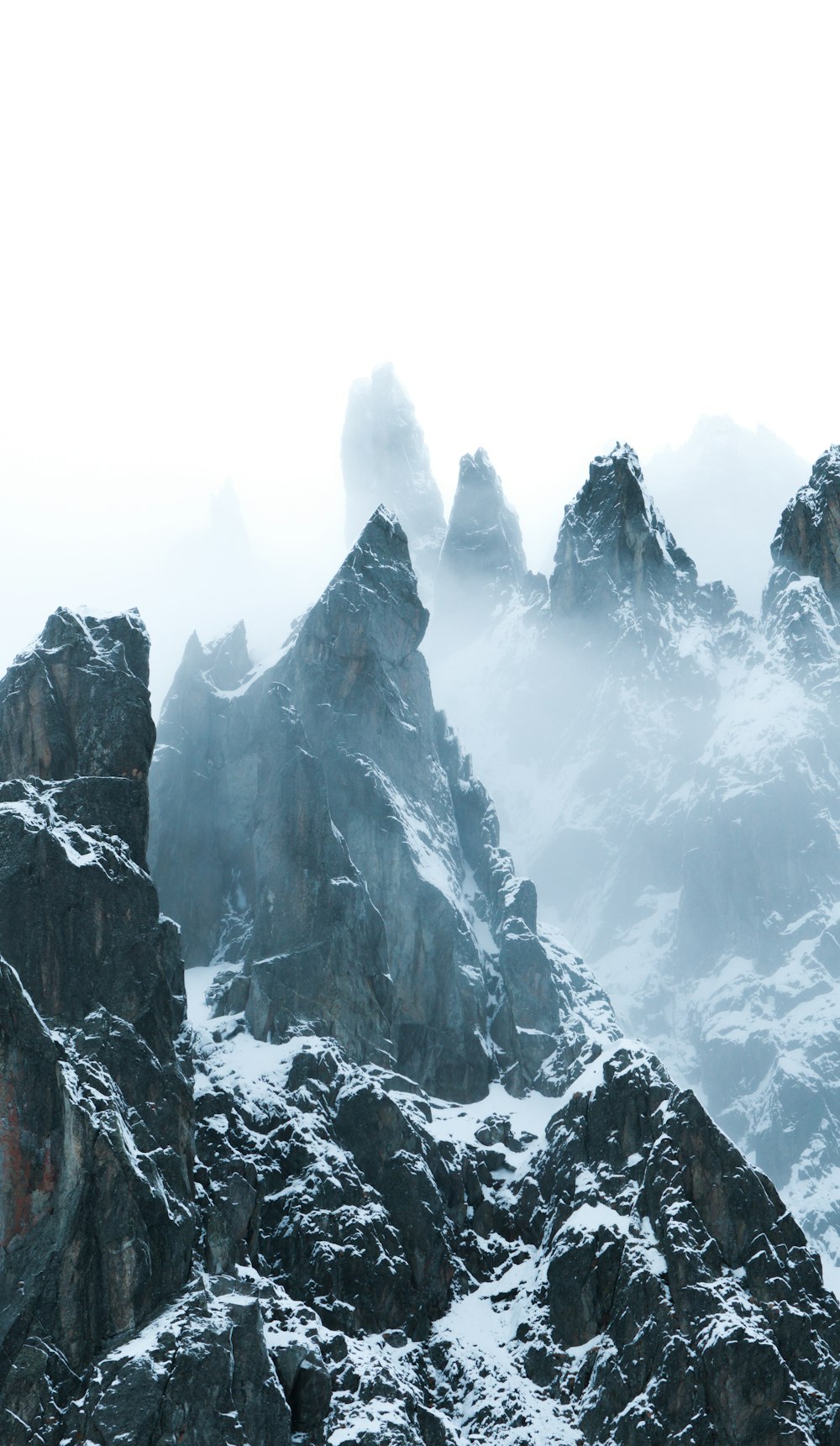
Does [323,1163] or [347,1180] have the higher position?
[323,1163]

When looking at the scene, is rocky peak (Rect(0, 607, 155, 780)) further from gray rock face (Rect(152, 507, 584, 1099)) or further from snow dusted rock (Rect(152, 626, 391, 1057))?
gray rock face (Rect(152, 507, 584, 1099))

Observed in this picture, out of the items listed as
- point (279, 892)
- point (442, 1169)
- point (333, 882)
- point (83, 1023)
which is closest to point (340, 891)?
point (333, 882)

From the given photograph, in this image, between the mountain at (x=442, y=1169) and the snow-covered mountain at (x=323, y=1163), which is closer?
the snow-covered mountain at (x=323, y=1163)

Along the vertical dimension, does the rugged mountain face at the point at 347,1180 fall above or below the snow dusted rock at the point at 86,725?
below

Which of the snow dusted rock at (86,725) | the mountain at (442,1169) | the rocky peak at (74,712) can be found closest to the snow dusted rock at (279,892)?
the mountain at (442,1169)

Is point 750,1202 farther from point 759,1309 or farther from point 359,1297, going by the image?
point 359,1297

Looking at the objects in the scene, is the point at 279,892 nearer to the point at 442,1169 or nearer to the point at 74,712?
the point at 442,1169

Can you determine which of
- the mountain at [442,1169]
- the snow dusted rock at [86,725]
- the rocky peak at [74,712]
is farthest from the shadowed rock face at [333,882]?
the rocky peak at [74,712]

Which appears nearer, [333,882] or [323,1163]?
[323,1163]

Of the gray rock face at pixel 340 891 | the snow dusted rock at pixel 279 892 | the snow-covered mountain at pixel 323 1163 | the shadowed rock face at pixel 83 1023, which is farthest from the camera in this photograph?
the gray rock face at pixel 340 891

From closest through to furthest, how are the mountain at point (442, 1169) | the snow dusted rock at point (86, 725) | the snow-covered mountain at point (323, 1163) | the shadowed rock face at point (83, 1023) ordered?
the shadowed rock face at point (83, 1023) < the snow-covered mountain at point (323, 1163) < the mountain at point (442, 1169) < the snow dusted rock at point (86, 725)

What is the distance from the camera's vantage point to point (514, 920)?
632ft

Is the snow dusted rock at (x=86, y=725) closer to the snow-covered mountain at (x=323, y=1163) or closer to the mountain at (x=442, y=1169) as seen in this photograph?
the snow-covered mountain at (x=323, y=1163)

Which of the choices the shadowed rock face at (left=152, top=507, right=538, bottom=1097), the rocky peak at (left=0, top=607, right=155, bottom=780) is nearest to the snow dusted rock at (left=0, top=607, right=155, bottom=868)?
the rocky peak at (left=0, top=607, right=155, bottom=780)
